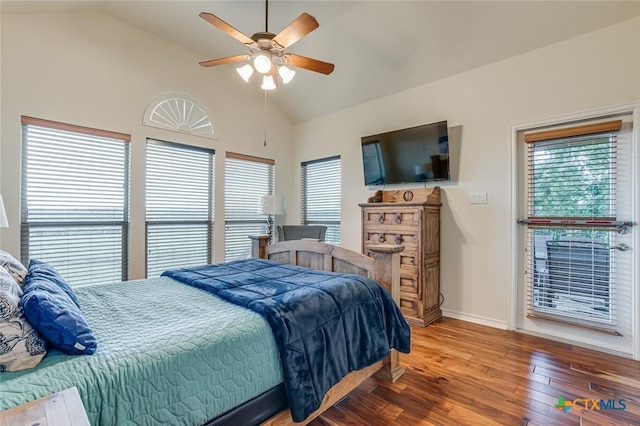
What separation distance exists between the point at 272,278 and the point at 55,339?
1.23 meters

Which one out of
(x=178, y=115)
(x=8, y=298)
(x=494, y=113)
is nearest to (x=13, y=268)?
(x=8, y=298)

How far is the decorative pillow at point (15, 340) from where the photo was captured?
37.8 inches

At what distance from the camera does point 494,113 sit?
317 centimetres

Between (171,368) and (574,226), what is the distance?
11.0 feet

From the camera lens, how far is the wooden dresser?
10.6 ft

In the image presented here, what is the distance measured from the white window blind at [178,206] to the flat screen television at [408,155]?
7.20 feet

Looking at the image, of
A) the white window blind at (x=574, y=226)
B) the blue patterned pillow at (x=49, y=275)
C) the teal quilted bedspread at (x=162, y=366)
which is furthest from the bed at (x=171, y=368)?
the white window blind at (x=574, y=226)

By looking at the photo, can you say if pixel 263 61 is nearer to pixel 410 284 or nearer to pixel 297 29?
pixel 297 29

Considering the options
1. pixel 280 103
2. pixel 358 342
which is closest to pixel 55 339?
pixel 358 342

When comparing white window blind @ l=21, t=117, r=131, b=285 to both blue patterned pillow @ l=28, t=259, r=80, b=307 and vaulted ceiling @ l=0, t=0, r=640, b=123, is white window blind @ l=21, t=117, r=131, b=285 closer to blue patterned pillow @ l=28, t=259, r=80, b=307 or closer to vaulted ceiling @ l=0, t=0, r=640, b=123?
vaulted ceiling @ l=0, t=0, r=640, b=123

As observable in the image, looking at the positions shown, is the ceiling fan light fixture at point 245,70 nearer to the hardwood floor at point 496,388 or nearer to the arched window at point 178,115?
the arched window at point 178,115

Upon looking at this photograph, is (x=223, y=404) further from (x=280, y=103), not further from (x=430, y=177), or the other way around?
(x=280, y=103)

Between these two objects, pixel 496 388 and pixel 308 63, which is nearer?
pixel 496 388

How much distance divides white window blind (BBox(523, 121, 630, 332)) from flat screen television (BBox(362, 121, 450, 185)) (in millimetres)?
834
